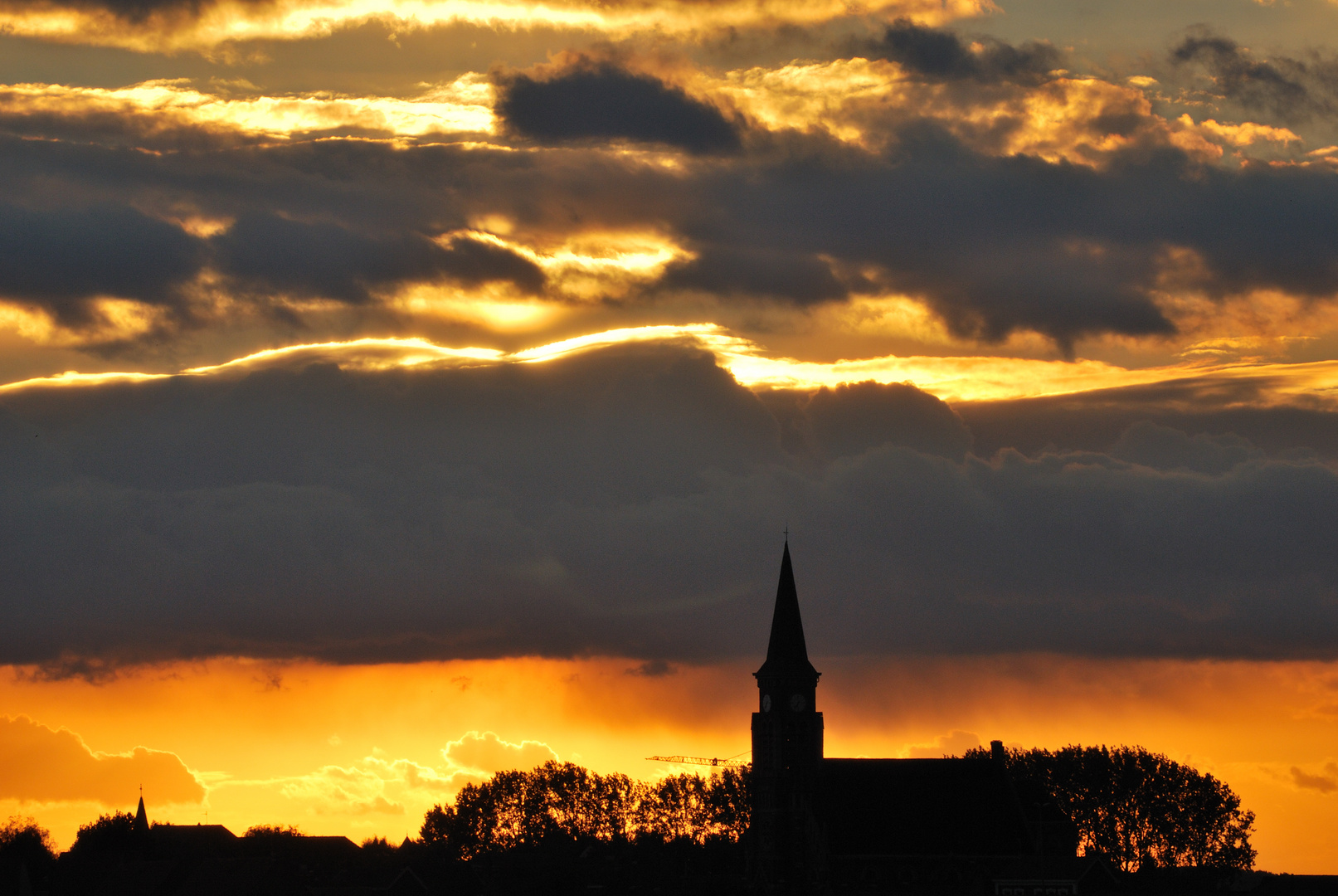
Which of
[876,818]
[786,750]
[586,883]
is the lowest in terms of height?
[586,883]

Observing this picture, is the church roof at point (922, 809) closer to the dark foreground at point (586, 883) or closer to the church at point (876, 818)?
the church at point (876, 818)

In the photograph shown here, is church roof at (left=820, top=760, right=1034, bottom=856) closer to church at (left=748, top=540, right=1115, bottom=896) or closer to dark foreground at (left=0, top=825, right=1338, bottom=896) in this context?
church at (left=748, top=540, right=1115, bottom=896)

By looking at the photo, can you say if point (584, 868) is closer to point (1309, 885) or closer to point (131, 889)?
point (131, 889)

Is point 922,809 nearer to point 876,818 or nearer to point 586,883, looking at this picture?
point 876,818

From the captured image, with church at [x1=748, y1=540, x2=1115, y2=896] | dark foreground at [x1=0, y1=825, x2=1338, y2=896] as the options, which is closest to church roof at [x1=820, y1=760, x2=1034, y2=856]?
church at [x1=748, y1=540, x2=1115, y2=896]

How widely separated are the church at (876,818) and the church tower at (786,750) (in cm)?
10

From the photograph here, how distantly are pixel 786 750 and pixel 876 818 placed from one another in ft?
35.0

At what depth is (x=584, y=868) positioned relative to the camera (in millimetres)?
199750

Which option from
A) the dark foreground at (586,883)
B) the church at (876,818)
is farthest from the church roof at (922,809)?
the dark foreground at (586,883)

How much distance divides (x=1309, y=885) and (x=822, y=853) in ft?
147

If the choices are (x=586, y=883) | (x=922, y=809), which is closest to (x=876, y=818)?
(x=922, y=809)

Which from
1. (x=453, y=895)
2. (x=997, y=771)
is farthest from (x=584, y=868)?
(x=997, y=771)

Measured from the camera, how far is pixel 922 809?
586 ft

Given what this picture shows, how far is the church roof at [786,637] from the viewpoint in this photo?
185250mm
